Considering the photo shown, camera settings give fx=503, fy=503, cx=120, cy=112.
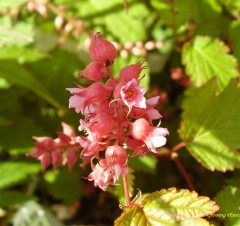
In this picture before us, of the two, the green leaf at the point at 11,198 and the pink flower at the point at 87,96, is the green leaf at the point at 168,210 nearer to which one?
the pink flower at the point at 87,96

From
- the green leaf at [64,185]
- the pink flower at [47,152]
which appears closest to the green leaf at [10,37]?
the pink flower at [47,152]

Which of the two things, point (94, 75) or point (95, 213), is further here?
point (95, 213)

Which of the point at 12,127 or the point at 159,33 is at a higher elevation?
the point at 159,33

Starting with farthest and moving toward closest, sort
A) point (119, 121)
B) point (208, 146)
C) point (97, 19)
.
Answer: point (97, 19)
point (208, 146)
point (119, 121)

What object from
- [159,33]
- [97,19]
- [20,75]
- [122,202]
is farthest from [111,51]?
[159,33]

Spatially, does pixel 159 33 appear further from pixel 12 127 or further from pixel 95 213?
pixel 95 213

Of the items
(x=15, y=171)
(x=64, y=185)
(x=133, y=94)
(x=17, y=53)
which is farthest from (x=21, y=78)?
(x=133, y=94)

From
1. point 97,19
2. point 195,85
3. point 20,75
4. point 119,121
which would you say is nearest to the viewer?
point 119,121
